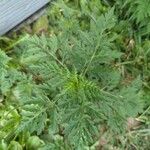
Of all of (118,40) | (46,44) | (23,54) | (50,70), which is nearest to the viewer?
(50,70)

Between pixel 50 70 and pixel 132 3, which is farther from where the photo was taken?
pixel 132 3

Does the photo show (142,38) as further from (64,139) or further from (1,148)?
(1,148)

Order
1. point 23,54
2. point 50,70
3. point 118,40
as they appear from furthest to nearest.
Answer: point 118,40
point 23,54
point 50,70

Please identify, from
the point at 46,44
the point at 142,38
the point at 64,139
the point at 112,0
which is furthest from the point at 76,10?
the point at 64,139

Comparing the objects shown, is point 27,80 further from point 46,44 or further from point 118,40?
point 118,40

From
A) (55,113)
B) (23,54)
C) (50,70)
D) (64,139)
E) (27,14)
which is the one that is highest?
(27,14)

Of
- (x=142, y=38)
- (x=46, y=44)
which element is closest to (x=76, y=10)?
(x=142, y=38)

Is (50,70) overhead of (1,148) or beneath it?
overhead
